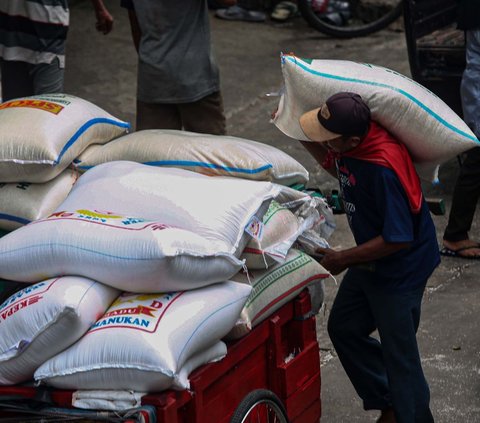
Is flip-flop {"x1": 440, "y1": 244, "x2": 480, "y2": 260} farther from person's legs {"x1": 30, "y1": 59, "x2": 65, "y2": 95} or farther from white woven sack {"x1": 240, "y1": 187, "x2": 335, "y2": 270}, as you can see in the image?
person's legs {"x1": 30, "y1": 59, "x2": 65, "y2": 95}

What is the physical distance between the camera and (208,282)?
325 centimetres

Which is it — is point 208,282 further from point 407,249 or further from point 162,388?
point 407,249

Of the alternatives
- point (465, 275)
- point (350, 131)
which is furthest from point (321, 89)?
point (465, 275)

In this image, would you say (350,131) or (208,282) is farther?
(350,131)

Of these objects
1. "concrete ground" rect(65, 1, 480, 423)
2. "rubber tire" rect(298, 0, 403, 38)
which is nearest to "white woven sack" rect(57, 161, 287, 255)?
"concrete ground" rect(65, 1, 480, 423)

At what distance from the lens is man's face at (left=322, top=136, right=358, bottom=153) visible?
3719mm

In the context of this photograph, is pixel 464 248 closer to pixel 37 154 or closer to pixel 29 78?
pixel 29 78

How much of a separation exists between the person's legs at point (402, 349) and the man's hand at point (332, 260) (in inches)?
6.1

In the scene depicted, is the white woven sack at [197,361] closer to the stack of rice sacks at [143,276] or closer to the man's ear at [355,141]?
the stack of rice sacks at [143,276]

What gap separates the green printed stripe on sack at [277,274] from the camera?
357 centimetres

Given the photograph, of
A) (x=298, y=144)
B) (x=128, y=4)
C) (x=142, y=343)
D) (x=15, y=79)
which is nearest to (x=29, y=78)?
(x=15, y=79)

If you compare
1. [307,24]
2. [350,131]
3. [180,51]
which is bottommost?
[307,24]

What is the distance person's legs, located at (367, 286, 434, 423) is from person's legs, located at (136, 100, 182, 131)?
226 centimetres

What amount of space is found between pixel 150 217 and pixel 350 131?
775 millimetres
